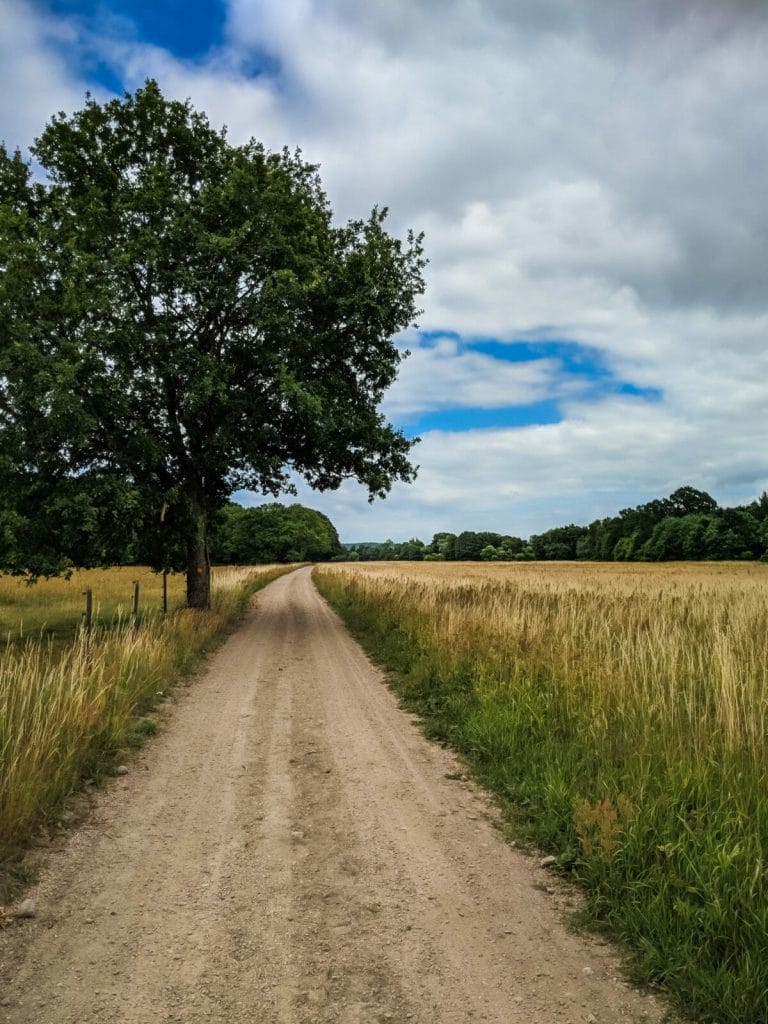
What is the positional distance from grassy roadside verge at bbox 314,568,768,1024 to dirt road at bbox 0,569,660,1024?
0.29 meters

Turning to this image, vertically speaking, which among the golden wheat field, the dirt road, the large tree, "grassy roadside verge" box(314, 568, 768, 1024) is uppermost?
the large tree

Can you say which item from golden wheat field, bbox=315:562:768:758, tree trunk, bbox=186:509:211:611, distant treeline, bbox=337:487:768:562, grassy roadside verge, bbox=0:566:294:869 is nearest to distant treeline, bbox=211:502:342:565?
distant treeline, bbox=337:487:768:562

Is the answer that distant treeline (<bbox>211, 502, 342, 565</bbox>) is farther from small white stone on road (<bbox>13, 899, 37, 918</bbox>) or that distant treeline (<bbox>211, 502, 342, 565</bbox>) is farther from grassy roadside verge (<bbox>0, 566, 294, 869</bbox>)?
small white stone on road (<bbox>13, 899, 37, 918</bbox>)

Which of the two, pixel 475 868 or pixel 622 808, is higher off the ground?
pixel 622 808

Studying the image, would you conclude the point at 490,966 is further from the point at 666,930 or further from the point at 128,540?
the point at 128,540

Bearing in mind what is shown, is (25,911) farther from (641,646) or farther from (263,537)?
(263,537)

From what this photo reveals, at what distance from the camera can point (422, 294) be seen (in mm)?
18594

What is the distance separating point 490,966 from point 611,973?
62 centimetres

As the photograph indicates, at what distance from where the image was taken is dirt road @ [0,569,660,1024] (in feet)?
9.40

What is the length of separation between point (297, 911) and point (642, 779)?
264 centimetres

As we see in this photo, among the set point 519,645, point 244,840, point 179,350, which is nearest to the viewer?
point 244,840

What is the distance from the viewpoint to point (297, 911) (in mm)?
3586

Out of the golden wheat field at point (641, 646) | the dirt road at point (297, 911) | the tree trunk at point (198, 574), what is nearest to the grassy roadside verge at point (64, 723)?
the dirt road at point (297, 911)

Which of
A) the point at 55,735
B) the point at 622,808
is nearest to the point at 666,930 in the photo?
the point at 622,808
